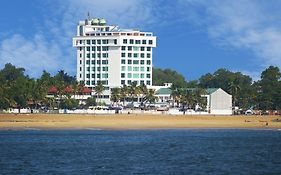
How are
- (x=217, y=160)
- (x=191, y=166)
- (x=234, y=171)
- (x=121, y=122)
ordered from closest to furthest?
(x=234, y=171)
(x=191, y=166)
(x=217, y=160)
(x=121, y=122)

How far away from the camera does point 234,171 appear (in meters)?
59.8

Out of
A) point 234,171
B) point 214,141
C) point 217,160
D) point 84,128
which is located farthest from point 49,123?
point 234,171

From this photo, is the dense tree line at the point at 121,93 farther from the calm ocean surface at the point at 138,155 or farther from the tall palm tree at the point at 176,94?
the calm ocean surface at the point at 138,155

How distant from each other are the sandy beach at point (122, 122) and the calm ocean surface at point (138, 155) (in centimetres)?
1476

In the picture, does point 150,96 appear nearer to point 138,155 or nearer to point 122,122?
point 122,122

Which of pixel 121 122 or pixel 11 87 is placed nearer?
pixel 121 122

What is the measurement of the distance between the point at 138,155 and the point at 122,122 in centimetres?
5939

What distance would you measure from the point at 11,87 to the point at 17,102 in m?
3.45

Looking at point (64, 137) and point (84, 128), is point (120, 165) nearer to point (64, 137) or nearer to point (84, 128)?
point (64, 137)

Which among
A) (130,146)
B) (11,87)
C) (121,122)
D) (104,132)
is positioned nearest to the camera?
(130,146)

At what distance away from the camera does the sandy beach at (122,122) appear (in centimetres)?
12628

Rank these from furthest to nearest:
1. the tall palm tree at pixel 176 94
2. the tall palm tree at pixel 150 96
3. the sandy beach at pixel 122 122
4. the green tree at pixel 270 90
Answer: the tall palm tree at pixel 150 96 < the tall palm tree at pixel 176 94 < the green tree at pixel 270 90 < the sandy beach at pixel 122 122

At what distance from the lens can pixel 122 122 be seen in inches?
5271

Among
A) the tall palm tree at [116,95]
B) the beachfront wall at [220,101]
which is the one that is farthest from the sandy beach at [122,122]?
the tall palm tree at [116,95]
